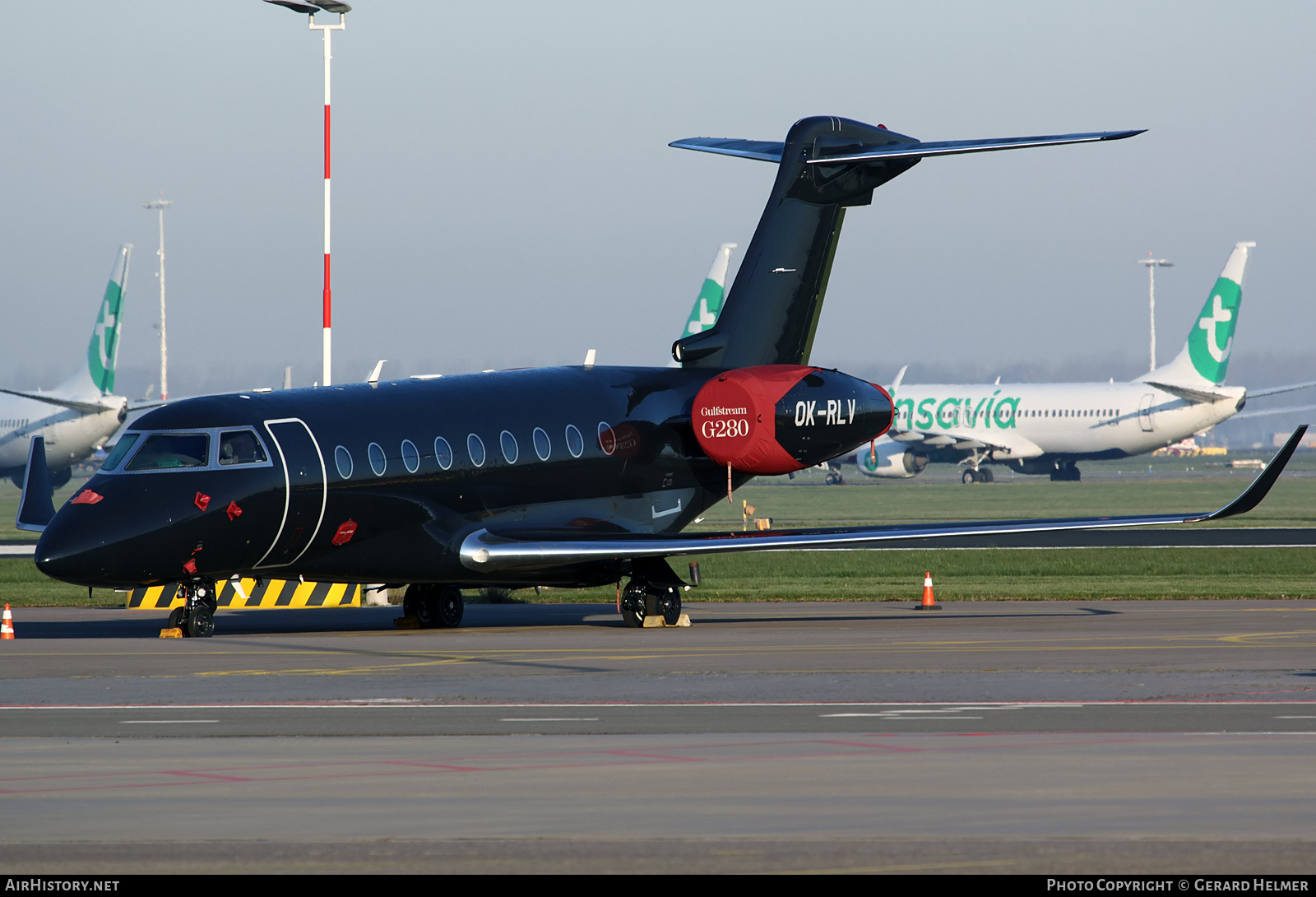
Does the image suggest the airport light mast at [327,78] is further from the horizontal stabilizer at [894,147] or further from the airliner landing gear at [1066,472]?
the airliner landing gear at [1066,472]

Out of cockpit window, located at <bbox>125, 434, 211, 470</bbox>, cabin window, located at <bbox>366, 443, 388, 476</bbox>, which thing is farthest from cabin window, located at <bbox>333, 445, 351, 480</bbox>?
cockpit window, located at <bbox>125, 434, 211, 470</bbox>

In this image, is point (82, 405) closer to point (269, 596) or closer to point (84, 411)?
point (84, 411)

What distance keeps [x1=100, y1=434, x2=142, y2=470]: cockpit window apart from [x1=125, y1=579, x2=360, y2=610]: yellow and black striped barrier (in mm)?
Answer: 7949

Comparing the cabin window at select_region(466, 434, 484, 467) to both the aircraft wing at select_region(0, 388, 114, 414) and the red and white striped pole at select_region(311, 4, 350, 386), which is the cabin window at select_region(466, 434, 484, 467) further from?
the aircraft wing at select_region(0, 388, 114, 414)

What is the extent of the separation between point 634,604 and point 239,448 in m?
7.06

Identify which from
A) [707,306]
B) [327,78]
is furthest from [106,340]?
[327,78]

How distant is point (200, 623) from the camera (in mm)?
26359

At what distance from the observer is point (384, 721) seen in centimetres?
1589

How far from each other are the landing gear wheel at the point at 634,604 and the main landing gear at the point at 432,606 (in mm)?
3047

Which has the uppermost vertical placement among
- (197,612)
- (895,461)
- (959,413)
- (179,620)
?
(197,612)

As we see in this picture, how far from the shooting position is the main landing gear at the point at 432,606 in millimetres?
29703

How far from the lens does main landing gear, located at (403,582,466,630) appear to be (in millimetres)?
29703

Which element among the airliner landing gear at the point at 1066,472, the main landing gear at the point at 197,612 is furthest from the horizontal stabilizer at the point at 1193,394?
the main landing gear at the point at 197,612
